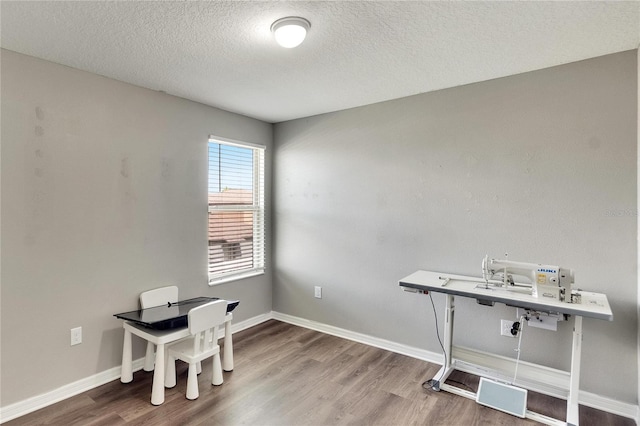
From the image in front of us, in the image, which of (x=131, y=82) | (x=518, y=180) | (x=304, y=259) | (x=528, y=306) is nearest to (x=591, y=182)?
(x=518, y=180)

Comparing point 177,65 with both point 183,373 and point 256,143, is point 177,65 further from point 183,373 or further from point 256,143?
point 183,373

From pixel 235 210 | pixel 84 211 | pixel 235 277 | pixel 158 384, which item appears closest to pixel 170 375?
pixel 158 384

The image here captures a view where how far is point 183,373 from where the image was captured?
274 cm

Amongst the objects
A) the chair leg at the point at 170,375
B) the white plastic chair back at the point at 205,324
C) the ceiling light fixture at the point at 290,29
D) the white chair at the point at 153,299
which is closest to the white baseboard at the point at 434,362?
the white chair at the point at 153,299

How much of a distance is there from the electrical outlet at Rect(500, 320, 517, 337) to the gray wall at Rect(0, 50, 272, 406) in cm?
272

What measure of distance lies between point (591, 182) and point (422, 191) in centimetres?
118

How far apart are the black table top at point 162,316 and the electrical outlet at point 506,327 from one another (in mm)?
2196

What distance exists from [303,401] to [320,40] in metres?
2.42

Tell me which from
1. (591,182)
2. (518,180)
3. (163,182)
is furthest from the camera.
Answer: (163,182)

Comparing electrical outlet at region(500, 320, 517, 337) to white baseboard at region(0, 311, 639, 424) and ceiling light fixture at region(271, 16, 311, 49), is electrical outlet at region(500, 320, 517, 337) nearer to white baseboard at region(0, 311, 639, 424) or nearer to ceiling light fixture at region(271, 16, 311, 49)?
white baseboard at region(0, 311, 639, 424)

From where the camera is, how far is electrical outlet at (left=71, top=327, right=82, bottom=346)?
7.92 feet

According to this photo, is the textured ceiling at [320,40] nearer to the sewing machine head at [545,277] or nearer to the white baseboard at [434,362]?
the sewing machine head at [545,277]

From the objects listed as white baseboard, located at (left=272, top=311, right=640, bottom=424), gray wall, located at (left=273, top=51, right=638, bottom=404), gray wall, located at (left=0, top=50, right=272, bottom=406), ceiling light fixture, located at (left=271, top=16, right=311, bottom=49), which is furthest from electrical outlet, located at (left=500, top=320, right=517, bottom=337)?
gray wall, located at (left=0, top=50, right=272, bottom=406)

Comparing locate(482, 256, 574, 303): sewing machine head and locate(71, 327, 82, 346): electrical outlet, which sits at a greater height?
locate(482, 256, 574, 303): sewing machine head
